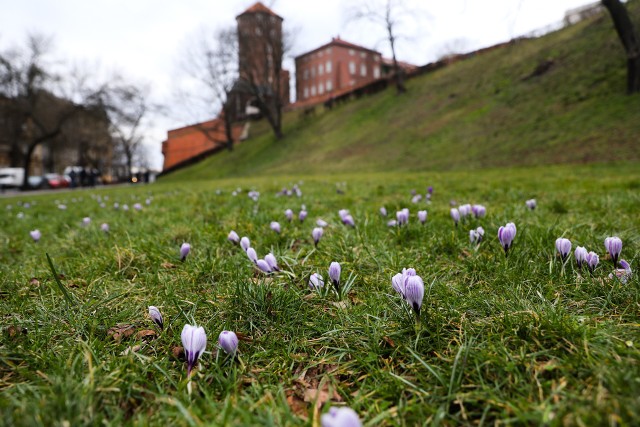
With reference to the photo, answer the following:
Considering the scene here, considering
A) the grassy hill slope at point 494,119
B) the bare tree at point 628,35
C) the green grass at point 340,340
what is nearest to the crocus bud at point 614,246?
the green grass at point 340,340

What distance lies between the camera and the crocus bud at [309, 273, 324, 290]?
176 centimetres

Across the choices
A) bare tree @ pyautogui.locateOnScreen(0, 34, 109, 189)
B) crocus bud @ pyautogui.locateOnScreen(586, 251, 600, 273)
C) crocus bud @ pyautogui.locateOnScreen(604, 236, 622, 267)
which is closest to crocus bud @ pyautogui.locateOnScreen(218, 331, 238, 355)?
crocus bud @ pyautogui.locateOnScreen(586, 251, 600, 273)

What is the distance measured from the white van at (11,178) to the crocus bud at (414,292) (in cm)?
4538

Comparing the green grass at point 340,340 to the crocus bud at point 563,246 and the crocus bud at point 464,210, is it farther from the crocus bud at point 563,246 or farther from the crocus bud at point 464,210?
the crocus bud at point 464,210

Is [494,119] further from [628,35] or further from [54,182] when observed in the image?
[54,182]

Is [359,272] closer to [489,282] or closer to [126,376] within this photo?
[489,282]

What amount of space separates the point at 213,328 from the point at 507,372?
109 cm

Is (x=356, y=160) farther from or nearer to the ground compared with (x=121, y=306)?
farther from the ground

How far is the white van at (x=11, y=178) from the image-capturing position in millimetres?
35853

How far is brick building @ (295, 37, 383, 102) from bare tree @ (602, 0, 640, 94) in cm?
5185

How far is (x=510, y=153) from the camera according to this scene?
14.8 metres

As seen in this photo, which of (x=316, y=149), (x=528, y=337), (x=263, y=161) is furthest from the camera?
(x=263, y=161)

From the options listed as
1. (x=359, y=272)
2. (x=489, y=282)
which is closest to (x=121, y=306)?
(x=359, y=272)

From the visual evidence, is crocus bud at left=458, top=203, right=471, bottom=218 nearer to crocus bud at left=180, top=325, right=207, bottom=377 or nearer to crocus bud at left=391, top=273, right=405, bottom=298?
crocus bud at left=391, top=273, right=405, bottom=298
